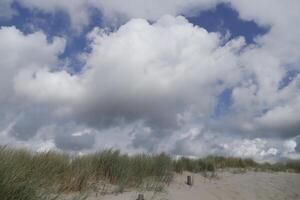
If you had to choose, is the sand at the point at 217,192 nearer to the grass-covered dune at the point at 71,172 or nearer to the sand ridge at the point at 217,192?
the sand ridge at the point at 217,192

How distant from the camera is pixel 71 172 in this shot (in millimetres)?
9523

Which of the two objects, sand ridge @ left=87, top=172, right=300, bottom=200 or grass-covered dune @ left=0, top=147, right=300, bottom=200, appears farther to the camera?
sand ridge @ left=87, top=172, right=300, bottom=200

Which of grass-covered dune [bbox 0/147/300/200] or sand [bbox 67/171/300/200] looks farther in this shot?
sand [bbox 67/171/300/200]

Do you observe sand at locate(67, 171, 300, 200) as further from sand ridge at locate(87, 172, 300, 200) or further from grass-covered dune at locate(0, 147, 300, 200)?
grass-covered dune at locate(0, 147, 300, 200)

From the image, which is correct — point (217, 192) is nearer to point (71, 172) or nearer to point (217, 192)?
point (217, 192)

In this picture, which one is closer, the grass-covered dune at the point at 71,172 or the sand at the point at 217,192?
the grass-covered dune at the point at 71,172

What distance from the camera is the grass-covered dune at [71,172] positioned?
222 inches

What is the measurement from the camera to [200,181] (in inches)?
591

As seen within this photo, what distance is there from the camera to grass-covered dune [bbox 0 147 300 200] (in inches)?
222

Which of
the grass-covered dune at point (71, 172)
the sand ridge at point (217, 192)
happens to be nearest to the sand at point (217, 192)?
the sand ridge at point (217, 192)

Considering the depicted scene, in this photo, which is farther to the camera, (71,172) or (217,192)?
(217,192)

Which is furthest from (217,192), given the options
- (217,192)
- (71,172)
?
(71,172)

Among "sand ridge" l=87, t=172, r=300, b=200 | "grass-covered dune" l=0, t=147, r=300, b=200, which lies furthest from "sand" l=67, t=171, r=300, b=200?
"grass-covered dune" l=0, t=147, r=300, b=200

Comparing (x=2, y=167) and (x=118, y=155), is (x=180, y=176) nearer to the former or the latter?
(x=118, y=155)
